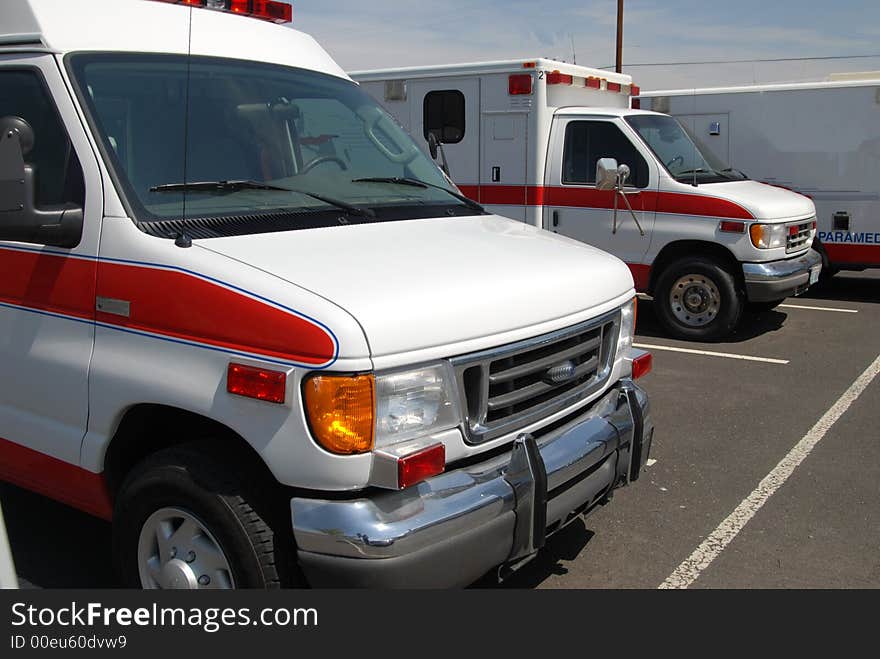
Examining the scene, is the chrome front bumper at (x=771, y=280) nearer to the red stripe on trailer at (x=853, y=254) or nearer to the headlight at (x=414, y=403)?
the red stripe on trailer at (x=853, y=254)

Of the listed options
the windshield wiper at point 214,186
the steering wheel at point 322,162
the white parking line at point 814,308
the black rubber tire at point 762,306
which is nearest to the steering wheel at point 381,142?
the steering wheel at point 322,162

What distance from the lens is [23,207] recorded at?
3098 mm

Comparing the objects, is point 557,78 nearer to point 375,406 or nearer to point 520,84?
point 520,84

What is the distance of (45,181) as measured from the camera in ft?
11.2

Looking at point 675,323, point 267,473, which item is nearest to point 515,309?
point 267,473

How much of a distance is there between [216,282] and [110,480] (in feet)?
3.17

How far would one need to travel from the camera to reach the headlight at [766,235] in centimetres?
837

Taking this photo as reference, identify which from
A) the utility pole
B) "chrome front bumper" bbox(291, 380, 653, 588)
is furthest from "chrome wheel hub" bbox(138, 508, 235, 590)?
the utility pole

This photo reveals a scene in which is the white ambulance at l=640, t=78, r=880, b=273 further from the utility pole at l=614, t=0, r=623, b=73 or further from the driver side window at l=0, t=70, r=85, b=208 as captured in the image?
the utility pole at l=614, t=0, r=623, b=73

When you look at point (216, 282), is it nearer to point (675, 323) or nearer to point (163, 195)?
point (163, 195)

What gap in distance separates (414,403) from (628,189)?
21.2ft

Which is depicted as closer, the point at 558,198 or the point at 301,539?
the point at 301,539

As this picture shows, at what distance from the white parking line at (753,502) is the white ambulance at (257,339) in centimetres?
69

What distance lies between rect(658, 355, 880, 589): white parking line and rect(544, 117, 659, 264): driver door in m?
2.64
